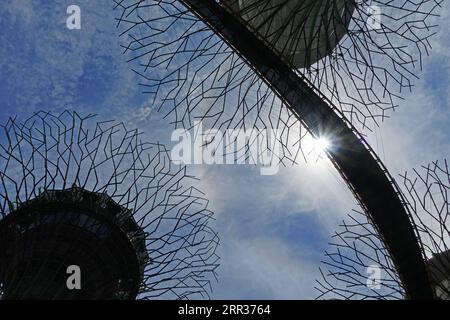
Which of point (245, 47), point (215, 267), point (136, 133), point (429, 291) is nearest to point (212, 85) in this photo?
point (245, 47)

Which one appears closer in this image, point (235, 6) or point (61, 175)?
point (61, 175)

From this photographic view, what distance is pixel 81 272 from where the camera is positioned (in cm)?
1270

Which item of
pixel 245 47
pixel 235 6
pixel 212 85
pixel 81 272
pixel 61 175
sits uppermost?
pixel 235 6

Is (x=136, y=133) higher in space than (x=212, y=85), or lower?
higher

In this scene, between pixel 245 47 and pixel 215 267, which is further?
pixel 215 267

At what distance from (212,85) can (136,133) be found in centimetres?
483

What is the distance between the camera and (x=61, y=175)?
1161 cm
